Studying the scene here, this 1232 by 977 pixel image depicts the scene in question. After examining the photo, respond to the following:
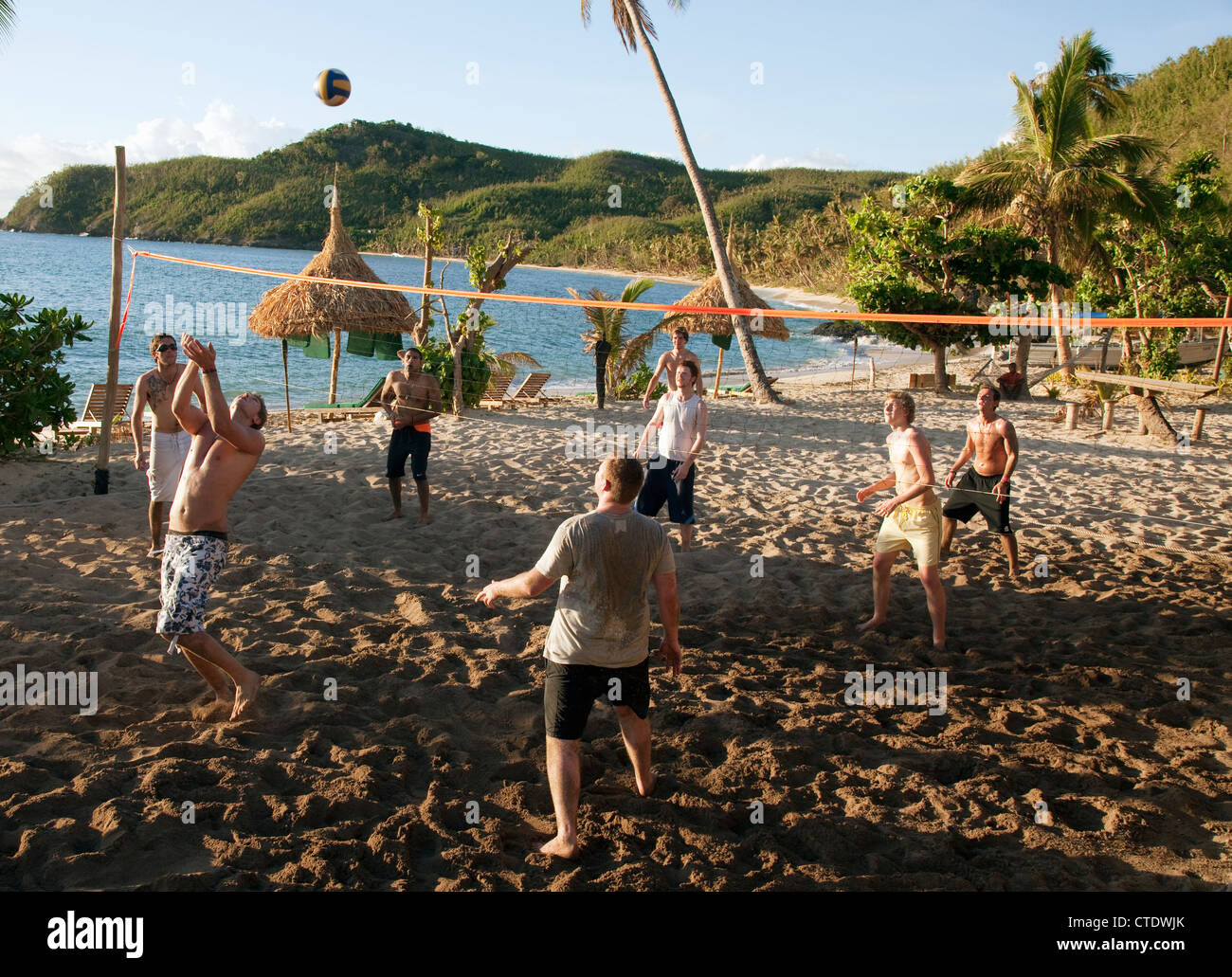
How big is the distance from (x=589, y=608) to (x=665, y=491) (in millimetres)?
3238

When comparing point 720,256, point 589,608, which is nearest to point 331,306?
point 720,256

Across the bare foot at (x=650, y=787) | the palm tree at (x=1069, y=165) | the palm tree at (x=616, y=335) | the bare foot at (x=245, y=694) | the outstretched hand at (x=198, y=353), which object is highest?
the palm tree at (x=1069, y=165)

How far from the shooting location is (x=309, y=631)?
4820mm

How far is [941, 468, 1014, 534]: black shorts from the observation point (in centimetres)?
598

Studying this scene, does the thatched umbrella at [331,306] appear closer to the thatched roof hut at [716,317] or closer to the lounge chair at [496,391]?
the lounge chair at [496,391]

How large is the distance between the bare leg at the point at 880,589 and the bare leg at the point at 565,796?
263 centimetres

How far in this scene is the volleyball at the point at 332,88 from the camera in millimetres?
8750

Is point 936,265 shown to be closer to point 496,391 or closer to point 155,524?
point 496,391

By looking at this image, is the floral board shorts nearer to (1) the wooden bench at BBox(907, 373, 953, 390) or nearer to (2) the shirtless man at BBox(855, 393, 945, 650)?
(2) the shirtless man at BBox(855, 393, 945, 650)

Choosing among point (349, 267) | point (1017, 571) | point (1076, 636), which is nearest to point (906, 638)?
point (1076, 636)

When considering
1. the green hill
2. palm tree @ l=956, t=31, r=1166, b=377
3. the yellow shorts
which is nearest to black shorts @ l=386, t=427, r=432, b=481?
the yellow shorts

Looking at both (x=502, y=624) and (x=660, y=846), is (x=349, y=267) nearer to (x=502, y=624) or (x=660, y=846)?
(x=502, y=624)

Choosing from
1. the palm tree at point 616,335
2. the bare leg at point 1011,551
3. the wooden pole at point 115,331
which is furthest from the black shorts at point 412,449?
the palm tree at point 616,335
